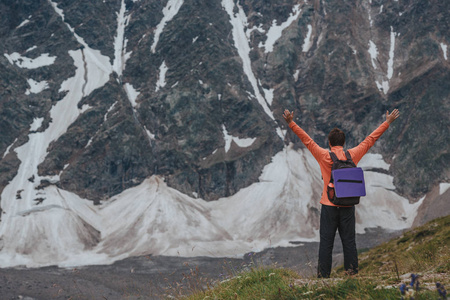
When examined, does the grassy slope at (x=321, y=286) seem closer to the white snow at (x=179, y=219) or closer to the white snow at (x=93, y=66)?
the white snow at (x=179, y=219)

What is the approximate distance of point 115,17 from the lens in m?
135

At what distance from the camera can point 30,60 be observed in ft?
381

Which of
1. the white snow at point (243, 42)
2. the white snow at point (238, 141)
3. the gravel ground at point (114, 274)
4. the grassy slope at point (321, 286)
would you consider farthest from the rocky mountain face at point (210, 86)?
the grassy slope at point (321, 286)

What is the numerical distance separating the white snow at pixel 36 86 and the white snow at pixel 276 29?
73.1 meters

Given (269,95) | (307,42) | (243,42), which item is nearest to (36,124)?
(269,95)

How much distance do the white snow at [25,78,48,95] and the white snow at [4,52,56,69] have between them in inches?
207

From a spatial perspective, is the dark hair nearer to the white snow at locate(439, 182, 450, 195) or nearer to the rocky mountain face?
the rocky mountain face

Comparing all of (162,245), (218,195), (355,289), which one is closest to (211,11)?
(218,195)

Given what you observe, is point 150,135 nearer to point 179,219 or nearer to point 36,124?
point 36,124

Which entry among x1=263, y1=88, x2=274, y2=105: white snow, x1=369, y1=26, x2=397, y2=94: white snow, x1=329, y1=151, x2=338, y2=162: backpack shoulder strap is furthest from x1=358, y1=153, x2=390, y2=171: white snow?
x1=329, y1=151, x2=338, y2=162: backpack shoulder strap

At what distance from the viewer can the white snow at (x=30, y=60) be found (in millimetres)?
113625

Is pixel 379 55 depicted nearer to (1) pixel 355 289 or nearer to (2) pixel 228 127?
(2) pixel 228 127

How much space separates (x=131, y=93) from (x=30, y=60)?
33695mm

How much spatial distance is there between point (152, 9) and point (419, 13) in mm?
91598
